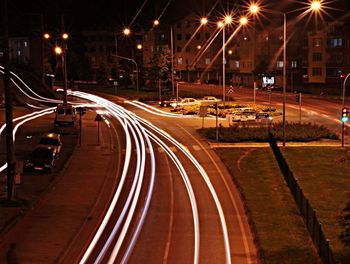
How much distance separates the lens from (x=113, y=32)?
132250mm

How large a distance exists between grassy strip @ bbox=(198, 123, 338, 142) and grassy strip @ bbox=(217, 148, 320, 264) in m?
3.88

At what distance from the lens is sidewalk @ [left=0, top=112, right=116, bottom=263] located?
66.7ft

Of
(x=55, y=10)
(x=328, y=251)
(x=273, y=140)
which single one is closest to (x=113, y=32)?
(x=55, y=10)

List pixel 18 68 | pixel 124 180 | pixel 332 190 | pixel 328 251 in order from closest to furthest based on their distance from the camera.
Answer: pixel 328 251
pixel 332 190
pixel 124 180
pixel 18 68

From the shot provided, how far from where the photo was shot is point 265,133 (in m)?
45.1

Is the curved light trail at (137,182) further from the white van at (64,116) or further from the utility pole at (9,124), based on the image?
the utility pole at (9,124)

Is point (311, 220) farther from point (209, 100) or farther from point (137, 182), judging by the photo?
point (209, 100)

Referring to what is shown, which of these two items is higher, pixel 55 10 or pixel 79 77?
pixel 55 10

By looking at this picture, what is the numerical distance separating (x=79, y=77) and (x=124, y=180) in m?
92.7

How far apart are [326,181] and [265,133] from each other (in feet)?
45.5

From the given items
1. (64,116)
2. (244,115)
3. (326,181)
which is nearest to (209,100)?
(244,115)

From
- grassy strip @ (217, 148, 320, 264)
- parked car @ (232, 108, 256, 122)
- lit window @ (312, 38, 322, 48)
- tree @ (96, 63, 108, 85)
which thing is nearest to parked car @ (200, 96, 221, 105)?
parked car @ (232, 108, 256, 122)

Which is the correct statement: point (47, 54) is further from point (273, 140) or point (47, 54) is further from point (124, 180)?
point (124, 180)

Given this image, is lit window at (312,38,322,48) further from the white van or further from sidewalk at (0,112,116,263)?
sidewalk at (0,112,116,263)
